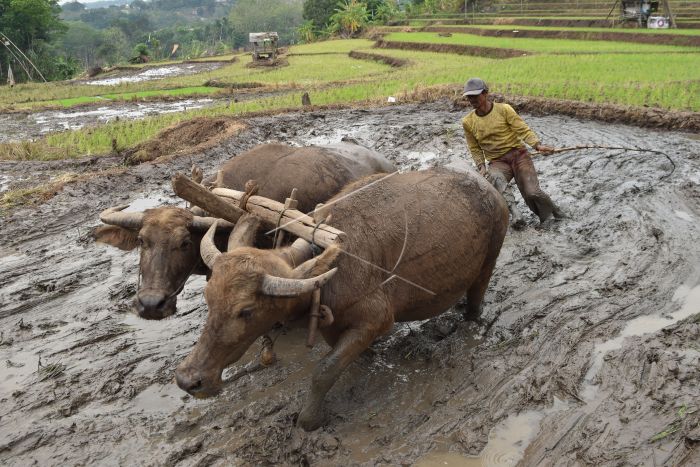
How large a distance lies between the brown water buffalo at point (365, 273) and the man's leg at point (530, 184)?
250 cm

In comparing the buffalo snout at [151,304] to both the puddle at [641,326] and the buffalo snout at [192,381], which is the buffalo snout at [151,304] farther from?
the puddle at [641,326]

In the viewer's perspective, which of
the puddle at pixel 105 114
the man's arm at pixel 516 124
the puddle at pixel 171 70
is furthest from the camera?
the puddle at pixel 171 70

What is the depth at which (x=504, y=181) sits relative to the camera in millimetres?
7547

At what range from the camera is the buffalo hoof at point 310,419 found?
4.16 meters

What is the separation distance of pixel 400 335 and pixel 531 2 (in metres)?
45.7

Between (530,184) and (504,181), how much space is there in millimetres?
365

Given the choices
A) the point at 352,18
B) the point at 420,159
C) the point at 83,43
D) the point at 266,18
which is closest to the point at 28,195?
the point at 420,159

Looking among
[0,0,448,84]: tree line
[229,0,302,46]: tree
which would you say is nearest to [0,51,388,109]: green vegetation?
[0,0,448,84]: tree line

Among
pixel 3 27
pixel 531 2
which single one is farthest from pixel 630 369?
pixel 3 27

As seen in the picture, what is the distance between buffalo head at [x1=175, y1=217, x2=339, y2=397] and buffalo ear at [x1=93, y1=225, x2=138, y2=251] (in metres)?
2.00

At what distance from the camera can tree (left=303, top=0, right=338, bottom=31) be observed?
6225cm

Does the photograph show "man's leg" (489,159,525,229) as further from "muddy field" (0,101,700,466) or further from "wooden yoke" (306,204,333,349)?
"wooden yoke" (306,204,333,349)

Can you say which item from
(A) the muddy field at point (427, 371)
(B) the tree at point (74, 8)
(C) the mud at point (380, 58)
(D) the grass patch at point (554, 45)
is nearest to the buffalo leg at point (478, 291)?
(A) the muddy field at point (427, 371)

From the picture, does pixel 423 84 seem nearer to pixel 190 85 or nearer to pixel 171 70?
pixel 190 85
